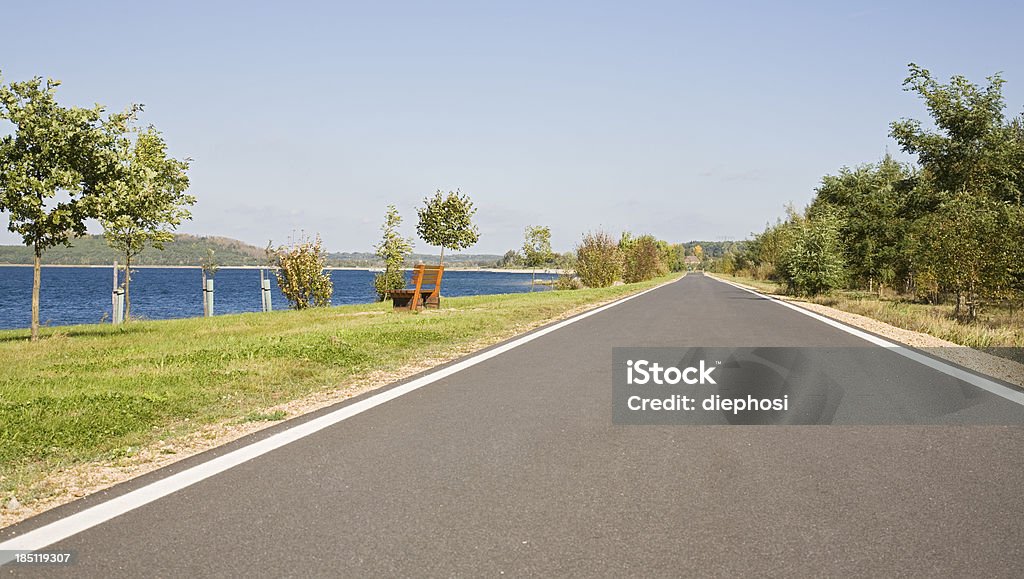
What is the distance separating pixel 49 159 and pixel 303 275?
13615 millimetres

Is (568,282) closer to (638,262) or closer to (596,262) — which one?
(596,262)

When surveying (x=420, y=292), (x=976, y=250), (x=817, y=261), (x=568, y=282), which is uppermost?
(x=976, y=250)

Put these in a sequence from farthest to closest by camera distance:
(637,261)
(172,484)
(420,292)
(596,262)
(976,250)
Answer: (637,261) → (596,262) → (420,292) → (976,250) → (172,484)

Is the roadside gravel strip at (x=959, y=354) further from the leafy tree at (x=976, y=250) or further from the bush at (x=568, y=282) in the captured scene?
the bush at (x=568, y=282)

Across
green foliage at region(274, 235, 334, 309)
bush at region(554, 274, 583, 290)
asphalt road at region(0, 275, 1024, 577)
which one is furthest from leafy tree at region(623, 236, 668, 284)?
asphalt road at region(0, 275, 1024, 577)

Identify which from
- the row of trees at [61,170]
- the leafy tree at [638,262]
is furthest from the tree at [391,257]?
the leafy tree at [638,262]

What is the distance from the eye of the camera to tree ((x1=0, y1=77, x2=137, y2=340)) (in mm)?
11375


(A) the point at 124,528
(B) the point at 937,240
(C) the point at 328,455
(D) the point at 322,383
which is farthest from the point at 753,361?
(B) the point at 937,240

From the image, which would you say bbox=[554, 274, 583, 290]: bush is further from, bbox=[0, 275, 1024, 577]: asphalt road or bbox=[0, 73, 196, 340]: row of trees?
bbox=[0, 275, 1024, 577]: asphalt road

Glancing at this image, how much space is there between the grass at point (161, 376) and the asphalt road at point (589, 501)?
1.21 m

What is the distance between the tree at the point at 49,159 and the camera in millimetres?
11375

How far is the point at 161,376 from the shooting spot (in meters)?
8.30

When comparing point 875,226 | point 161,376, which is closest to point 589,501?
point 161,376

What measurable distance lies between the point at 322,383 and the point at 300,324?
8.54 meters
